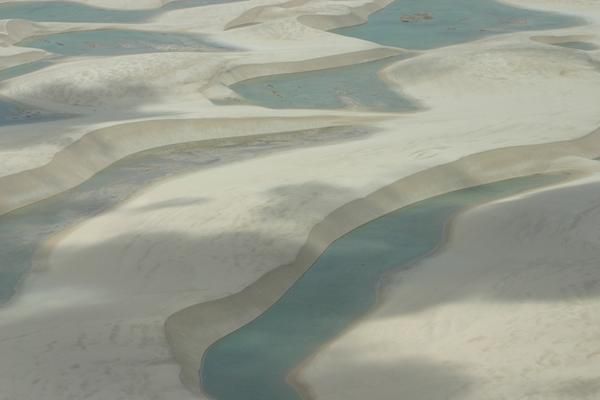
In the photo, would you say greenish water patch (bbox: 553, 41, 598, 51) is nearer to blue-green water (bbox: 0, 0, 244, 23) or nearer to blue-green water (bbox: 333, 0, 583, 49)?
blue-green water (bbox: 333, 0, 583, 49)

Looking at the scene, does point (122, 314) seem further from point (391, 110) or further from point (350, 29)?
point (350, 29)

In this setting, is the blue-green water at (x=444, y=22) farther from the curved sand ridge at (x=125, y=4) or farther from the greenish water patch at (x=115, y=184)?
the greenish water patch at (x=115, y=184)

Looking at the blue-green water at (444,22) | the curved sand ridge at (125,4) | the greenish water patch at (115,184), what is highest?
the greenish water patch at (115,184)

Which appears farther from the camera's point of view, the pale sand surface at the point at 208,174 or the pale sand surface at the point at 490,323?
the pale sand surface at the point at 208,174

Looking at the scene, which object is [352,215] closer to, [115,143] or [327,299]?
[327,299]

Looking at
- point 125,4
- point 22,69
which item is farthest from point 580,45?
point 125,4

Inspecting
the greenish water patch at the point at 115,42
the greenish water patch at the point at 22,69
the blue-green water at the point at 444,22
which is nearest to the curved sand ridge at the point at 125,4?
the greenish water patch at the point at 115,42
